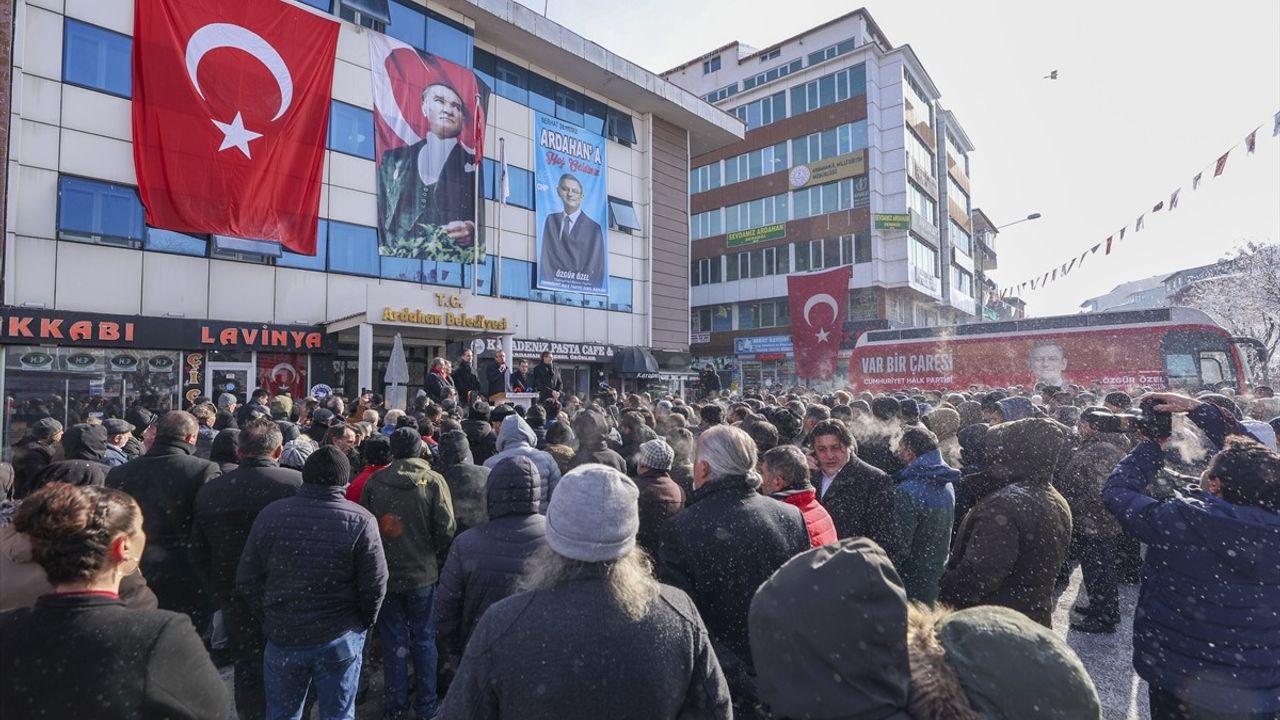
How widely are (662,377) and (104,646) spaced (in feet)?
76.4

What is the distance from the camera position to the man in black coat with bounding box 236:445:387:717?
3.11 metres

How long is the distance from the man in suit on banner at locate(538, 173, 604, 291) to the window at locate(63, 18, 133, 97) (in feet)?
38.1

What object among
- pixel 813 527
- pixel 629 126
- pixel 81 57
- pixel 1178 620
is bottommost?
pixel 1178 620

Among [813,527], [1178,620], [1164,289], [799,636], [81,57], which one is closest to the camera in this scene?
[799,636]

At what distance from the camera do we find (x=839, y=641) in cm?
130

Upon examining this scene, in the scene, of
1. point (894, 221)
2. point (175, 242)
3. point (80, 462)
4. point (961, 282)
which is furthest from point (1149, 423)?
point (961, 282)

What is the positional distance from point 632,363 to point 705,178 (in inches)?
887

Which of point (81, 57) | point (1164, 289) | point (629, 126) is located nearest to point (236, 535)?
point (81, 57)

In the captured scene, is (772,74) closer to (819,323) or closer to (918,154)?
(918,154)

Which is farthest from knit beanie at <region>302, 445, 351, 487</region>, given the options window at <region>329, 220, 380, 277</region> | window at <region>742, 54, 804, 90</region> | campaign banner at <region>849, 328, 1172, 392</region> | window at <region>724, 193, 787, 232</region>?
window at <region>742, 54, 804, 90</region>

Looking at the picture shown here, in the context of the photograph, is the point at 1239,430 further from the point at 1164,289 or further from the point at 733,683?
the point at 1164,289

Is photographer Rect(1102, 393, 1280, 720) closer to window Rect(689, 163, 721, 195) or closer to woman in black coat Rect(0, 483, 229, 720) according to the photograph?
woman in black coat Rect(0, 483, 229, 720)

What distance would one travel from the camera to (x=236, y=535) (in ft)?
12.7

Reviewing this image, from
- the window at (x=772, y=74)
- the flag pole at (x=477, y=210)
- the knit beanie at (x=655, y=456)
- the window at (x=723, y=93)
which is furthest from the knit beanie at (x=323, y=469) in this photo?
the window at (x=723, y=93)
